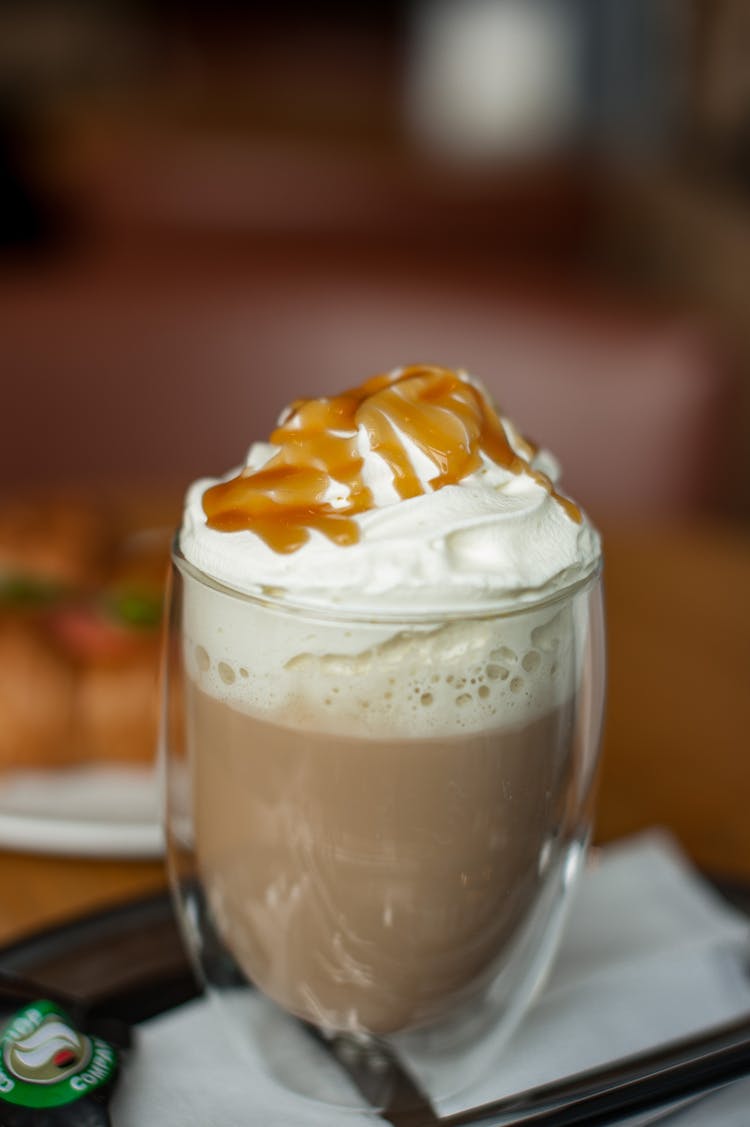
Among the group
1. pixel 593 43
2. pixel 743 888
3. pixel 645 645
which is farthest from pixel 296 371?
pixel 593 43

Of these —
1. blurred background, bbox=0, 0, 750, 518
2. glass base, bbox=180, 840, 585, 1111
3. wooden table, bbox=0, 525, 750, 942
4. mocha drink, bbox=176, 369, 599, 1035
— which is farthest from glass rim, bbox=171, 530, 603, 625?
blurred background, bbox=0, 0, 750, 518

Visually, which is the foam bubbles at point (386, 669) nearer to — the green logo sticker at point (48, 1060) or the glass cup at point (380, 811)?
the glass cup at point (380, 811)

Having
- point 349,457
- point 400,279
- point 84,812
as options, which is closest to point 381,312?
point 400,279

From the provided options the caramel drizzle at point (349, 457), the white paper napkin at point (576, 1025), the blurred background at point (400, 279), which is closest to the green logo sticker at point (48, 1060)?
the white paper napkin at point (576, 1025)

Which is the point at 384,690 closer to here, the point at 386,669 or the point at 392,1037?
the point at 386,669

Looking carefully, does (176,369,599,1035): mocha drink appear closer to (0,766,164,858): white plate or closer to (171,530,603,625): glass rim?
(171,530,603,625): glass rim

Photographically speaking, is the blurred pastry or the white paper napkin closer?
the white paper napkin

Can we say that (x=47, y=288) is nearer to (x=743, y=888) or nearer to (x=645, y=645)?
(x=645, y=645)
